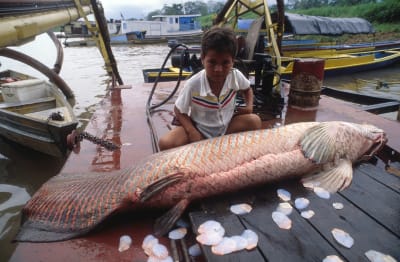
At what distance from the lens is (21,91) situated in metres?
5.84

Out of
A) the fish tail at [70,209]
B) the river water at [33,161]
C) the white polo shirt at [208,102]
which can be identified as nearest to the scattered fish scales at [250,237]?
the fish tail at [70,209]

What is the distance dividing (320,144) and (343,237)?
2.98 ft

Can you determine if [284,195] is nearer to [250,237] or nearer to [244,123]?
[250,237]

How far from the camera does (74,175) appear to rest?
2.48 meters

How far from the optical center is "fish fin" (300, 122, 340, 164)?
231 cm

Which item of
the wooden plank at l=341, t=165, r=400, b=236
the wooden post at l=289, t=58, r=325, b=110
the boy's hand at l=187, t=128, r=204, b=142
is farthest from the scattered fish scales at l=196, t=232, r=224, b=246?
the wooden post at l=289, t=58, r=325, b=110

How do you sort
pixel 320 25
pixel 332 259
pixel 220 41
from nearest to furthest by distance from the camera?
pixel 332 259 → pixel 220 41 → pixel 320 25

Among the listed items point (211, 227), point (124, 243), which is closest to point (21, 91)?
point (124, 243)

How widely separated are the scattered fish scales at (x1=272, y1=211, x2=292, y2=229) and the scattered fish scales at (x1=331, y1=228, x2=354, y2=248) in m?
0.28

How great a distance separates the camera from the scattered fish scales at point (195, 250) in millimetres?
1660

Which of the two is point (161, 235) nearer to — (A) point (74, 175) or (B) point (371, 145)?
(A) point (74, 175)

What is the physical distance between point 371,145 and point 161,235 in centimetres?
222

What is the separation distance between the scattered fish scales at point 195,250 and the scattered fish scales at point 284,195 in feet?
2.57

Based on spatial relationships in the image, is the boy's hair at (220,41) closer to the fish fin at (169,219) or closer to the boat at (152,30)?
the fish fin at (169,219)
